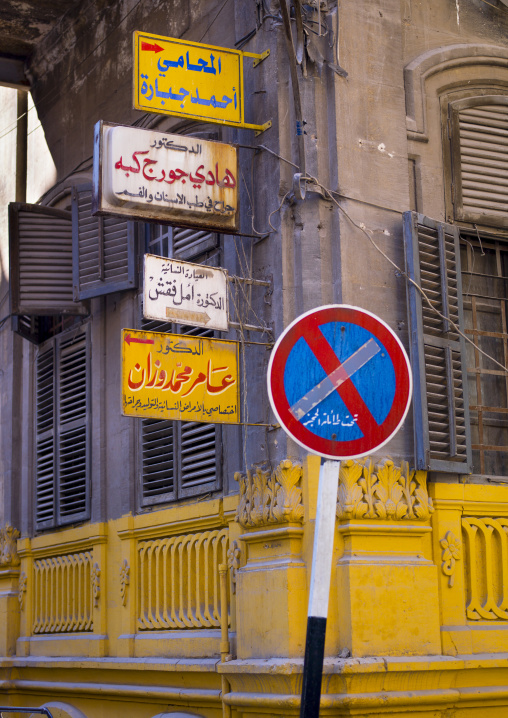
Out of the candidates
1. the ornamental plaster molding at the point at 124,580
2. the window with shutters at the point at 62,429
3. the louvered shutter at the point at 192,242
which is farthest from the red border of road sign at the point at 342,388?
the window with shutters at the point at 62,429

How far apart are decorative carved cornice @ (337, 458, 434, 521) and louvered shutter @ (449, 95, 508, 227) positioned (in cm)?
242

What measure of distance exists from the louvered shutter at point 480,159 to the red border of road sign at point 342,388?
429 cm

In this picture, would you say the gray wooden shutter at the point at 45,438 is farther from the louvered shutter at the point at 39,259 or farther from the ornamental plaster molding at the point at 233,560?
the ornamental plaster molding at the point at 233,560

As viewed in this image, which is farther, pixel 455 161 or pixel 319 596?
pixel 455 161

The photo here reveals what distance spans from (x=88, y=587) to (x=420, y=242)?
16.5ft

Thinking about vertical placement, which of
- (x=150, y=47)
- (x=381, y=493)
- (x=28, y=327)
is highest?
(x=150, y=47)

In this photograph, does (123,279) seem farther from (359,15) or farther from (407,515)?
(407,515)

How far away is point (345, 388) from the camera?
448 centimetres

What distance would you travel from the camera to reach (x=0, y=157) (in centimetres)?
1413

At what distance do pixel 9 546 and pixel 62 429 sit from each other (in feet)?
5.67

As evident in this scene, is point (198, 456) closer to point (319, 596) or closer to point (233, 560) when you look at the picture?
point (233, 560)

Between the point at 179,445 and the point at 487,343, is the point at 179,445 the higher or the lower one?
the lower one

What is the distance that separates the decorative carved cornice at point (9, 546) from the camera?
1228 cm

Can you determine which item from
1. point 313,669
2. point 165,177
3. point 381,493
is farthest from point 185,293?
point 313,669
